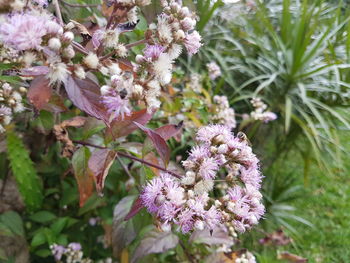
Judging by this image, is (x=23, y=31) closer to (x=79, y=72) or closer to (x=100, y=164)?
(x=79, y=72)

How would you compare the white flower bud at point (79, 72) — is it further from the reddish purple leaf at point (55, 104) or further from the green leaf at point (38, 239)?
the green leaf at point (38, 239)

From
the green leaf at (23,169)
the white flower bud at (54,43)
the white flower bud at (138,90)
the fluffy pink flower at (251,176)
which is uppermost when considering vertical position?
the white flower bud at (54,43)

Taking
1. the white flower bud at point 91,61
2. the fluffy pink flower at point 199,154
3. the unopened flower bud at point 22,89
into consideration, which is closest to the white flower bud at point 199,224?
the fluffy pink flower at point 199,154

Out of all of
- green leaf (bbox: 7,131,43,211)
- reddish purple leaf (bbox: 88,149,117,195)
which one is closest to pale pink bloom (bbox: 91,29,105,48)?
reddish purple leaf (bbox: 88,149,117,195)

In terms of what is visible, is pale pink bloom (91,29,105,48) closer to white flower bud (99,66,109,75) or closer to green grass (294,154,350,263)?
white flower bud (99,66,109,75)

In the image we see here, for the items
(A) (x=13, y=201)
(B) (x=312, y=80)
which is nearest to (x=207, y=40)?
(B) (x=312, y=80)

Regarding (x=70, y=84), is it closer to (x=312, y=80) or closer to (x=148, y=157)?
(x=148, y=157)

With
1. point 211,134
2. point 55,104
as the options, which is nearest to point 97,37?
point 55,104
